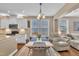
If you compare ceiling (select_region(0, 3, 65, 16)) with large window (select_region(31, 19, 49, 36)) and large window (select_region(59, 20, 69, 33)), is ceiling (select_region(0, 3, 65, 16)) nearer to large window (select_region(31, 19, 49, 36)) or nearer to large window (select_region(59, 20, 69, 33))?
large window (select_region(59, 20, 69, 33))

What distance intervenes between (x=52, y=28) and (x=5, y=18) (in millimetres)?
4414

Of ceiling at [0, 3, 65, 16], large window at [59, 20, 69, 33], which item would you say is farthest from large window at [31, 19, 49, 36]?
ceiling at [0, 3, 65, 16]

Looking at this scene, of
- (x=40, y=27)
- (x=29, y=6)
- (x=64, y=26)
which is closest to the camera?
(x=29, y=6)

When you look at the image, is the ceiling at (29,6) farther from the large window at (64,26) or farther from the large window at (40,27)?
the large window at (40,27)

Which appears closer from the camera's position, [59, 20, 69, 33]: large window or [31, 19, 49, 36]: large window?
[59, 20, 69, 33]: large window

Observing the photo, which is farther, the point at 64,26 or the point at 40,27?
the point at 40,27

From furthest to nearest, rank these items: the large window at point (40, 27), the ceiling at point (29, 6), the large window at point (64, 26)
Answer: the large window at point (40, 27) → the large window at point (64, 26) → the ceiling at point (29, 6)

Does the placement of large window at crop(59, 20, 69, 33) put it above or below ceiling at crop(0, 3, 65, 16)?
below

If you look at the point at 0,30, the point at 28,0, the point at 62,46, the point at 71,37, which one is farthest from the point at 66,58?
the point at 0,30

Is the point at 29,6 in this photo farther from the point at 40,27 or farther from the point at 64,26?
the point at 64,26

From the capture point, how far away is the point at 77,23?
40.5 feet

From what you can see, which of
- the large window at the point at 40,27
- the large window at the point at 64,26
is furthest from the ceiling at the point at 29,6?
the large window at the point at 40,27

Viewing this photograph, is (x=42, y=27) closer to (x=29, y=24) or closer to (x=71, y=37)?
(x=29, y=24)

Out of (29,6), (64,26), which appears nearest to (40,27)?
(64,26)
